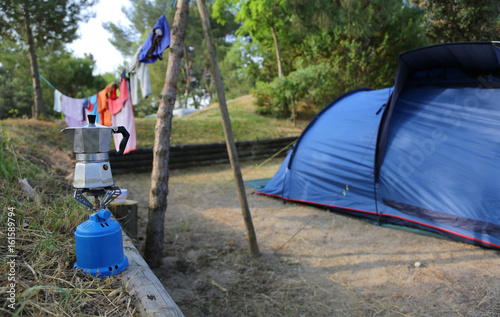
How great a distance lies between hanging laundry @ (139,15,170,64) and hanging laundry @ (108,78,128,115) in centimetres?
87

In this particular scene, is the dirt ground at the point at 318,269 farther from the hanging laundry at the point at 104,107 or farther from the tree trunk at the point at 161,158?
the hanging laundry at the point at 104,107

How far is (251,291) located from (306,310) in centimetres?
49

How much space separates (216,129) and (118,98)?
5.77m

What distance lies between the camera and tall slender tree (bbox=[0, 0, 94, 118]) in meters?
8.42

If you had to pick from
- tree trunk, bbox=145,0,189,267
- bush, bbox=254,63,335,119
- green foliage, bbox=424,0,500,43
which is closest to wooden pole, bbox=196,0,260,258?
tree trunk, bbox=145,0,189,267

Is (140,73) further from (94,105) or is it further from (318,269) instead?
A: (318,269)

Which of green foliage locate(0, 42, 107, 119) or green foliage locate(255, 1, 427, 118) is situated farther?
green foliage locate(0, 42, 107, 119)

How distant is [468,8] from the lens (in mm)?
6773

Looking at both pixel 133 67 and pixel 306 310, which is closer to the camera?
pixel 306 310

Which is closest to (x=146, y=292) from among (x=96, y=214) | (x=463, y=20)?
(x=96, y=214)

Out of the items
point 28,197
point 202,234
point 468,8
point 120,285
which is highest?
point 468,8

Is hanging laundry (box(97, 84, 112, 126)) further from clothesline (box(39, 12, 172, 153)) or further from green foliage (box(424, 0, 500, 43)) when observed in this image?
green foliage (box(424, 0, 500, 43))

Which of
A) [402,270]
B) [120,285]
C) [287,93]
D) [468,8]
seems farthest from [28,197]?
[287,93]

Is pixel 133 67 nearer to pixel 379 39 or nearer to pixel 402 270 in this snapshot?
pixel 402 270
